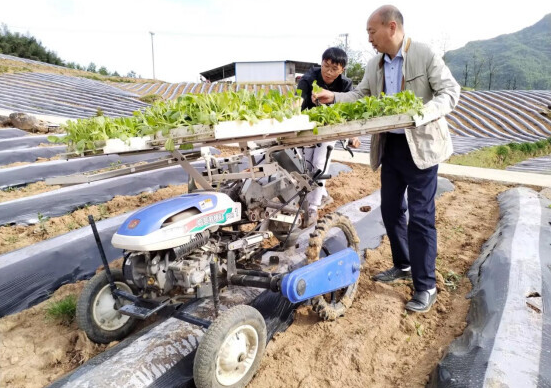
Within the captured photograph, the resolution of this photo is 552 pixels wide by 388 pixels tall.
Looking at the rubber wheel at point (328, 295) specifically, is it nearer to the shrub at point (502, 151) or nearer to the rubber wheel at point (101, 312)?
the rubber wheel at point (101, 312)

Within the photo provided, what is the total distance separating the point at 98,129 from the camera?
2211 mm

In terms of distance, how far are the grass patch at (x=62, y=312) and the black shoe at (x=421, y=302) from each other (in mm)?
2721

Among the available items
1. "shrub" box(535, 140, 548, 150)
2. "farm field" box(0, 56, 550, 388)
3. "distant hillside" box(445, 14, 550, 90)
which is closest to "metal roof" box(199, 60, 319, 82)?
"shrub" box(535, 140, 548, 150)

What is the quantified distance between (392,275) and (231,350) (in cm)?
193

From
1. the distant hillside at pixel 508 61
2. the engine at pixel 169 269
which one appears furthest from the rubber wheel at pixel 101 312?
the distant hillside at pixel 508 61

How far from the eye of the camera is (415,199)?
3.08 m

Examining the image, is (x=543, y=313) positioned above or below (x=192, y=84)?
below

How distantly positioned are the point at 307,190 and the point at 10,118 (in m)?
8.18

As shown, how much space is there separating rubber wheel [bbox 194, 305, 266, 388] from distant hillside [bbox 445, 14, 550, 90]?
191ft

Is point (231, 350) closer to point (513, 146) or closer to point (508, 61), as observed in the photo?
point (513, 146)

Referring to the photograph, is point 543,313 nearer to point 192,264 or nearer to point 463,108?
point 192,264

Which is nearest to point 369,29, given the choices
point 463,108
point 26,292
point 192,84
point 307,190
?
point 307,190

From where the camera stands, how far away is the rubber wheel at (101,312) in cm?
265

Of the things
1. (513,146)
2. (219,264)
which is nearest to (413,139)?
(219,264)
